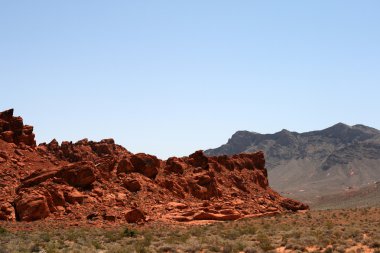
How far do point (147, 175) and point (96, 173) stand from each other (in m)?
7.05

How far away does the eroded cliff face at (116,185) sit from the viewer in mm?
40906

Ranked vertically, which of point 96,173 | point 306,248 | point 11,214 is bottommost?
point 306,248

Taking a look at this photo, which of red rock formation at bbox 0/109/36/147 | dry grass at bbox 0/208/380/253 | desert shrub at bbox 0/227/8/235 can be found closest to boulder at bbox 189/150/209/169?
red rock formation at bbox 0/109/36/147

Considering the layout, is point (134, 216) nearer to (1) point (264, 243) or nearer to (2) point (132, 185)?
(2) point (132, 185)

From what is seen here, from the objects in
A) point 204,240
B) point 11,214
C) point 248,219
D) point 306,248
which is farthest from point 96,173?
point 306,248

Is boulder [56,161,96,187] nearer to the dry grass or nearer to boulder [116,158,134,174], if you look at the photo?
boulder [116,158,134,174]

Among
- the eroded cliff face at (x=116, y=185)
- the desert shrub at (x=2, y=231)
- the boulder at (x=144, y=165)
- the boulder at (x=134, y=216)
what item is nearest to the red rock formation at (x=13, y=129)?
the eroded cliff face at (x=116, y=185)

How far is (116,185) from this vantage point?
47125mm

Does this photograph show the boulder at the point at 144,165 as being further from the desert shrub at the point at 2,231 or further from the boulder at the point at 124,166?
the desert shrub at the point at 2,231

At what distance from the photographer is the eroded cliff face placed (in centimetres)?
4091

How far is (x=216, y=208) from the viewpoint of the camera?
49125mm

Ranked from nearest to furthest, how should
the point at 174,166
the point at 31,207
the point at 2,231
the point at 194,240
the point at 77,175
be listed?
the point at 194,240 < the point at 2,231 < the point at 31,207 < the point at 77,175 < the point at 174,166

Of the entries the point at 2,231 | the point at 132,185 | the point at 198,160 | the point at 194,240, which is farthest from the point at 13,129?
the point at 194,240

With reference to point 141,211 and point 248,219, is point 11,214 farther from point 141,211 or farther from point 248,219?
point 248,219
